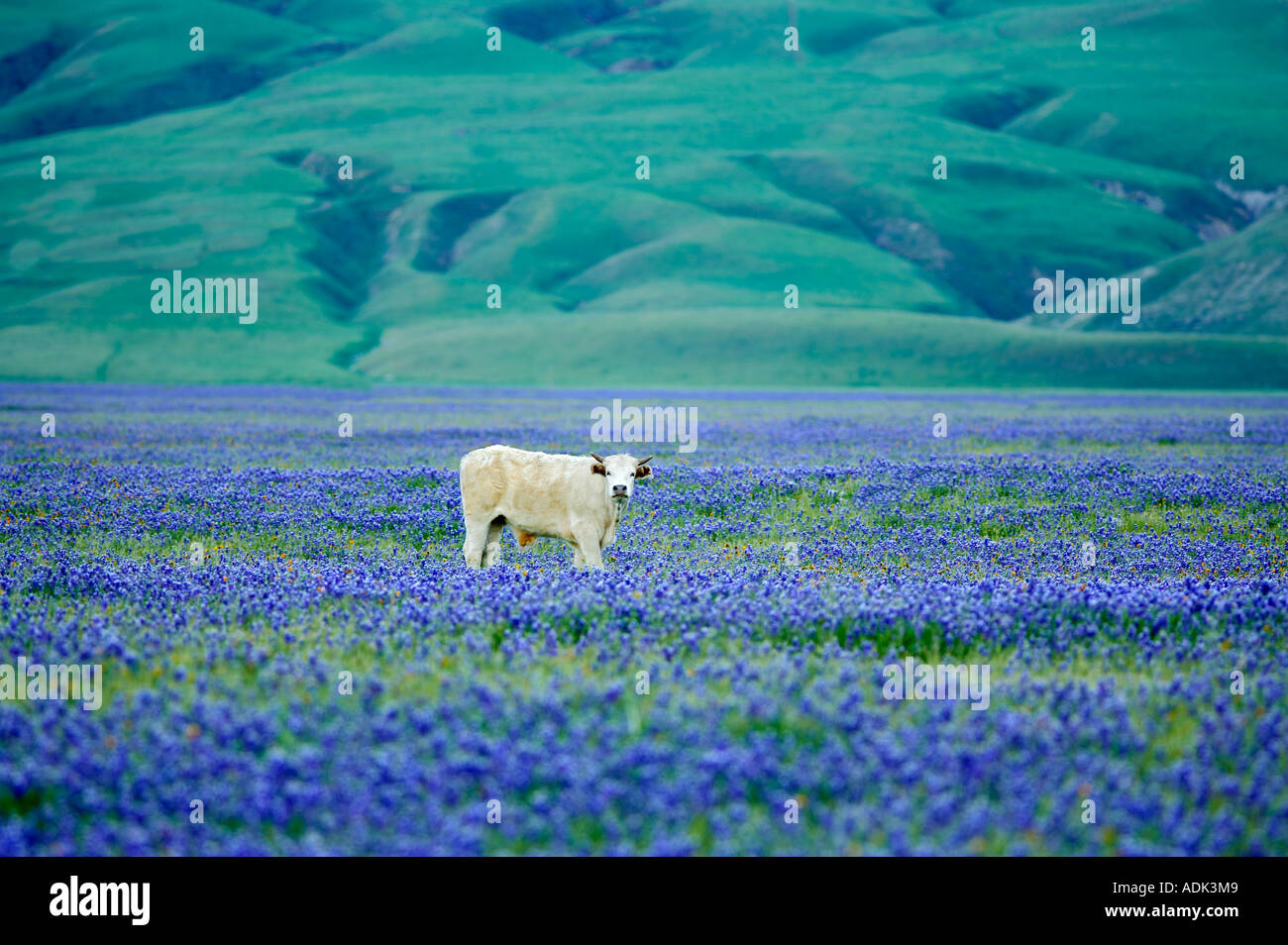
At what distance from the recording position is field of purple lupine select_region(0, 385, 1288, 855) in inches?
194

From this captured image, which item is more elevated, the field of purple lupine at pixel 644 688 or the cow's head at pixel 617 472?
the cow's head at pixel 617 472

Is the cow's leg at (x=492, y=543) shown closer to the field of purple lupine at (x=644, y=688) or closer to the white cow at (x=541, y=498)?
the white cow at (x=541, y=498)

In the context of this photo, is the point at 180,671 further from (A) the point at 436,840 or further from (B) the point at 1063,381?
(B) the point at 1063,381

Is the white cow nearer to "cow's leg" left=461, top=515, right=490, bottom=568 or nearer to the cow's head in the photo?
"cow's leg" left=461, top=515, right=490, bottom=568

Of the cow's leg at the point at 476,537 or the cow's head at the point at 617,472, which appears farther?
the cow's leg at the point at 476,537

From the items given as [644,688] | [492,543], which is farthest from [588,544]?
[644,688]

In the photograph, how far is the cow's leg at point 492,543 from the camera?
12.7 meters

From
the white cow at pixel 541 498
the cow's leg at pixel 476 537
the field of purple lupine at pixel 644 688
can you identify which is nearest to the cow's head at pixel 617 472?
the white cow at pixel 541 498

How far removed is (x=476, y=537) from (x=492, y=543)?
0.33 m

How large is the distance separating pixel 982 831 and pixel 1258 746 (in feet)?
6.74

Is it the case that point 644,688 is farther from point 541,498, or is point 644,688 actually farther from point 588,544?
point 541,498

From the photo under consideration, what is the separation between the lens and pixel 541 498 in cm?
1227

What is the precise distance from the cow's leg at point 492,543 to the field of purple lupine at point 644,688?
1.45ft
